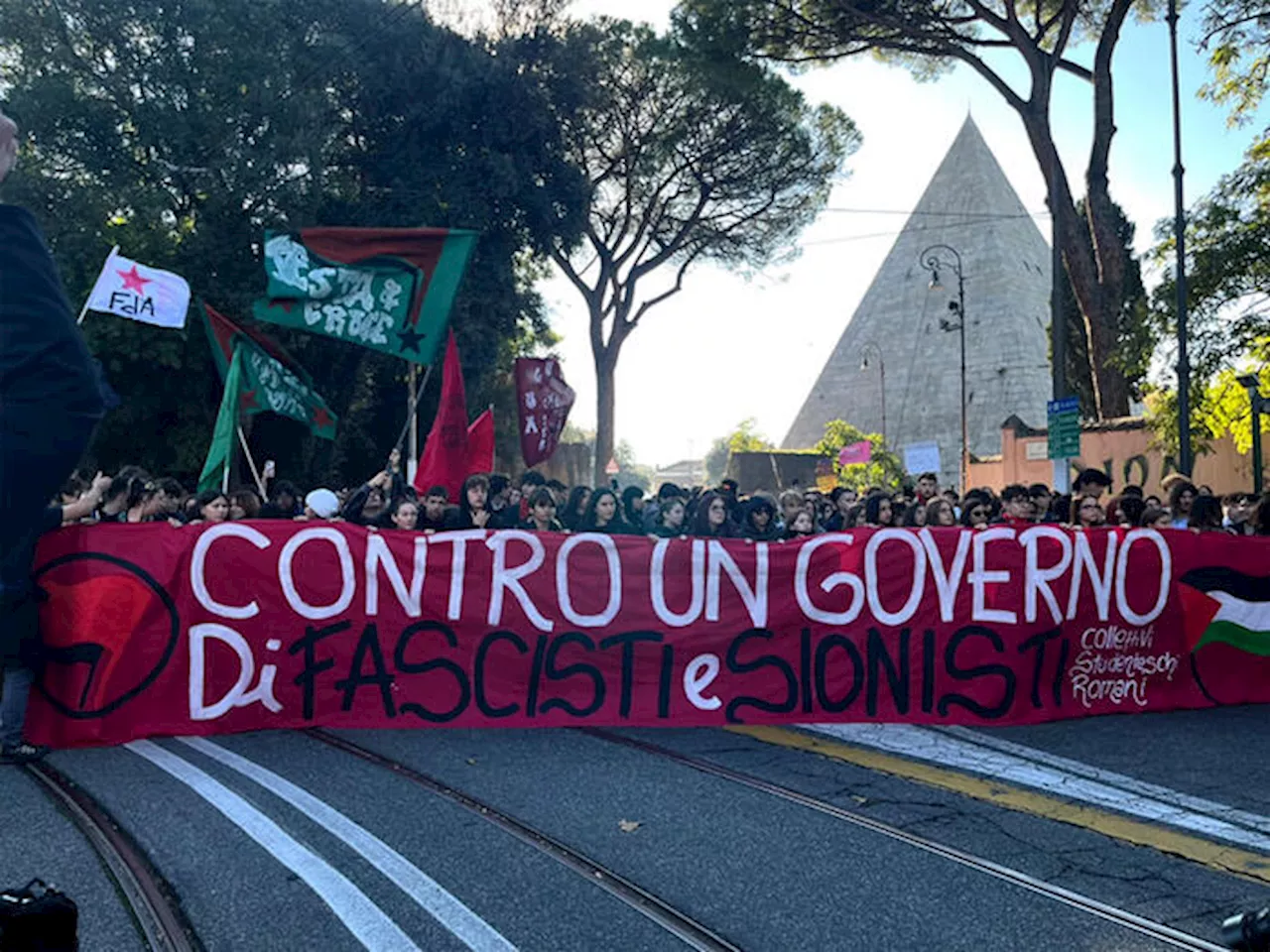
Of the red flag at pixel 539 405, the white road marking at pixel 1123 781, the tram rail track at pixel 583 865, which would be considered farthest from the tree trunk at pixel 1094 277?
the tram rail track at pixel 583 865

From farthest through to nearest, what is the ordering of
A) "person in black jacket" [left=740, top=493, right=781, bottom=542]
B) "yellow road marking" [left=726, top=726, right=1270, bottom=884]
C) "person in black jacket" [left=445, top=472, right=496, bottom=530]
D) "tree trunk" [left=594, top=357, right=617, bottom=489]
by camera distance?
"tree trunk" [left=594, top=357, right=617, bottom=489]
"person in black jacket" [left=740, top=493, right=781, bottom=542]
"person in black jacket" [left=445, top=472, right=496, bottom=530]
"yellow road marking" [left=726, top=726, right=1270, bottom=884]

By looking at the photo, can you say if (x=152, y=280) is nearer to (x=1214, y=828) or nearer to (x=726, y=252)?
(x=1214, y=828)

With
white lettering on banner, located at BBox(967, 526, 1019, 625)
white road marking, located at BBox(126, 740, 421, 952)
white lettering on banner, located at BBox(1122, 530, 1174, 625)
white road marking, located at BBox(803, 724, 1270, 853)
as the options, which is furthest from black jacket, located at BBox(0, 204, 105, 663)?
white lettering on banner, located at BBox(1122, 530, 1174, 625)

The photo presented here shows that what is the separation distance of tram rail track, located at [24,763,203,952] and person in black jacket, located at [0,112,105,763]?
249cm

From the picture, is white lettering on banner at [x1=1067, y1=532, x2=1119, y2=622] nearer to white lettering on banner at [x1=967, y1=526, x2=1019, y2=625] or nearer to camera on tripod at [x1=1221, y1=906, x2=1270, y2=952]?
white lettering on banner at [x1=967, y1=526, x2=1019, y2=625]

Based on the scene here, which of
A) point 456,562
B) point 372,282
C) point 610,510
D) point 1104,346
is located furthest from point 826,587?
point 1104,346

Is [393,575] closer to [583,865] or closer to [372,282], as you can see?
[583,865]

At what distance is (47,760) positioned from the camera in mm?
5602

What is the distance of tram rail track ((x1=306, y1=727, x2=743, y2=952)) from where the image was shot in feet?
10.9

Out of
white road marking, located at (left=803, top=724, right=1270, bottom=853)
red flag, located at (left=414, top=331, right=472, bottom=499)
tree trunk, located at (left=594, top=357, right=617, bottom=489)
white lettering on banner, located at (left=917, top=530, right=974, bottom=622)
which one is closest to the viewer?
white road marking, located at (left=803, top=724, right=1270, bottom=853)

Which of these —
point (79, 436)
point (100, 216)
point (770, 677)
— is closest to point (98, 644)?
point (770, 677)

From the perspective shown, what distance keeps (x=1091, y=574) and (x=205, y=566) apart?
5722 millimetres

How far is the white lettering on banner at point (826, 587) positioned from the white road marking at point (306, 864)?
Answer: 138 inches

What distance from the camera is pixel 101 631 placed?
6.14m
